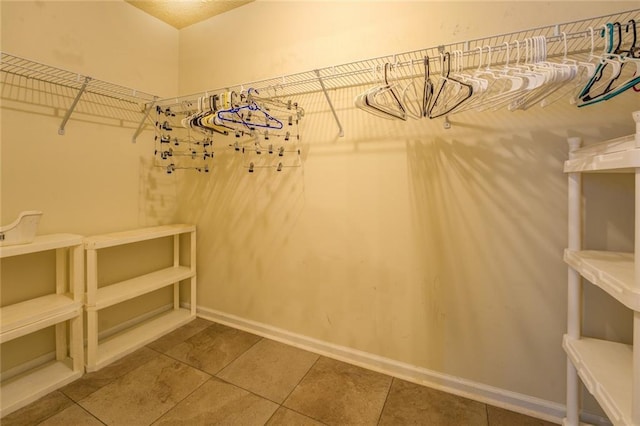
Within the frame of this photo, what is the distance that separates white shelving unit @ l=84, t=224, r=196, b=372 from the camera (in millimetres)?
1886

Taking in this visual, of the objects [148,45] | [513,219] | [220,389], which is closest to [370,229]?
[513,219]

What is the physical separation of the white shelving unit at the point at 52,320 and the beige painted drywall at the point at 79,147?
0.10 metres

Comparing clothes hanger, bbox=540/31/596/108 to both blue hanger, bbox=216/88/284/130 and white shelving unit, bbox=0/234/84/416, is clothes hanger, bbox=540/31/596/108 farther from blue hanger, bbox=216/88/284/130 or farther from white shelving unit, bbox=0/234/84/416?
white shelving unit, bbox=0/234/84/416

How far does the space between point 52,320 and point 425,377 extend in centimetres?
233

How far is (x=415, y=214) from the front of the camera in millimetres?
1807

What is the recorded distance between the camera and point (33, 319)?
1604 millimetres

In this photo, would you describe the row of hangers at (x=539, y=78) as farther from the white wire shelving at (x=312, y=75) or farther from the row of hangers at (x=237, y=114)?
the row of hangers at (x=237, y=114)

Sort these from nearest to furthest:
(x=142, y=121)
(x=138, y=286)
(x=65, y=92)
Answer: (x=65, y=92) → (x=138, y=286) → (x=142, y=121)

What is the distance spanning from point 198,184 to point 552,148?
2681 mm

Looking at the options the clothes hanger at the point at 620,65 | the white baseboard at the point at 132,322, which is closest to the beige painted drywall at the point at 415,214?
the clothes hanger at the point at 620,65

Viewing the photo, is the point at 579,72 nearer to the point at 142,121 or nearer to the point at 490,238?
the point at 490,238

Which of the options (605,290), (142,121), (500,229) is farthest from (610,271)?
(142,121)

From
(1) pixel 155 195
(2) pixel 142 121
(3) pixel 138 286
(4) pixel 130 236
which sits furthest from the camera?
(1) pixel 155 195

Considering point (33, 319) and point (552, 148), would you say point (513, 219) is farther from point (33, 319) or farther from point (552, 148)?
point (33, 319)
